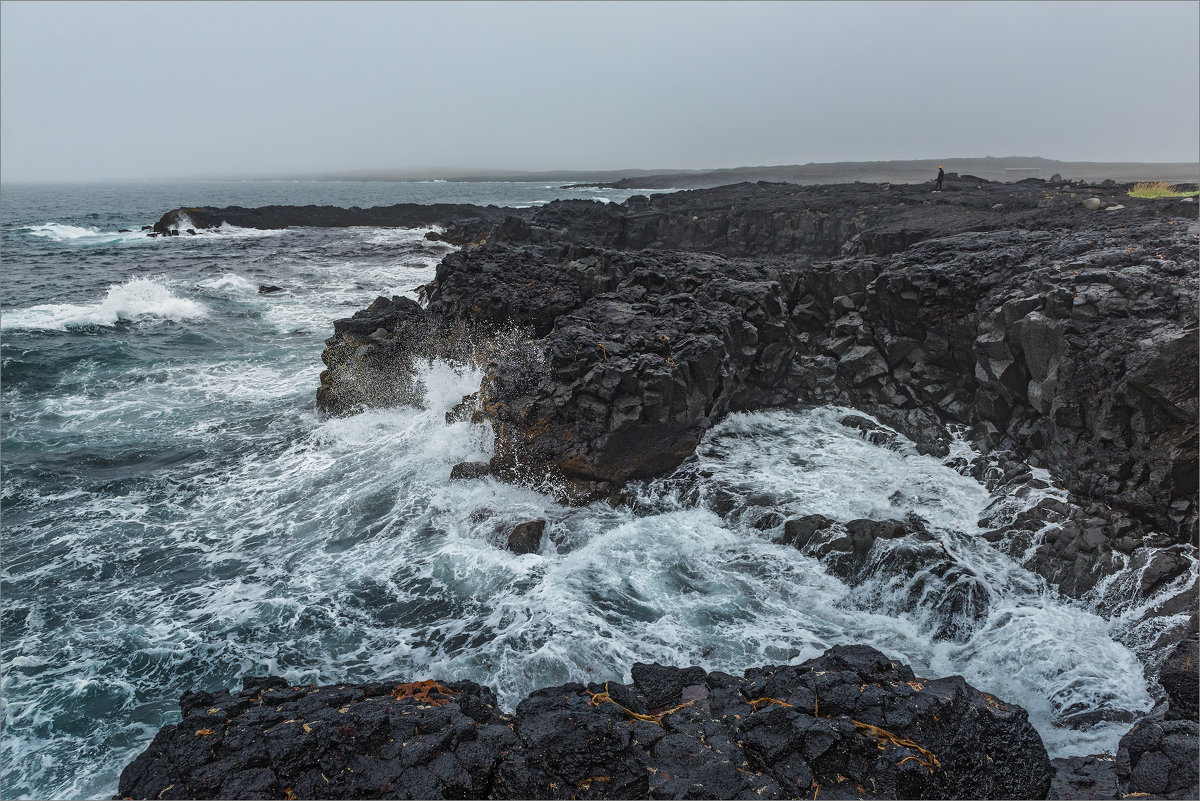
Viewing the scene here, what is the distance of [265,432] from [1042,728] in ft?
58.1

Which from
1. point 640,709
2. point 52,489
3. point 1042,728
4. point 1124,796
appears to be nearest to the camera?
point 1124,796

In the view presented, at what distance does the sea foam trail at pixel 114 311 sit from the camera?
24797mm

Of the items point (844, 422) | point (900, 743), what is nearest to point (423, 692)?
point (900, 743)

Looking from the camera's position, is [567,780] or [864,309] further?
[864,309]

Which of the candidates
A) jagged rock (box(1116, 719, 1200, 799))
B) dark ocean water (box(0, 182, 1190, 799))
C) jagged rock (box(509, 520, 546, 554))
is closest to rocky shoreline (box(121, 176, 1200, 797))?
jagged rock (box(1116, 719, 1200, 799))

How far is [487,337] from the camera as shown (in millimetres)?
17891

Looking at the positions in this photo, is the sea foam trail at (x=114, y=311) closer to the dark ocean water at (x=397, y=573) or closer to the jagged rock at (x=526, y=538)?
the dark ocean water at (x=397, y=573)

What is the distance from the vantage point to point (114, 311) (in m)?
26.5

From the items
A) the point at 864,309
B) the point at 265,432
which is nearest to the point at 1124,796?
the point at 864,309

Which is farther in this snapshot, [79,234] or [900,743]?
[79,234]

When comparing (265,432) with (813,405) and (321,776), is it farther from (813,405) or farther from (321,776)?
(813,405)

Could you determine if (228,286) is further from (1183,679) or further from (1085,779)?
(1183,679)

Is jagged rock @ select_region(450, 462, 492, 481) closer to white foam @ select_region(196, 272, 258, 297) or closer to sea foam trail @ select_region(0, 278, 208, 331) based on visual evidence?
sea foam trail @ select_region(0, 278, 208, 331)

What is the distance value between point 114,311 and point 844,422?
3132cm
